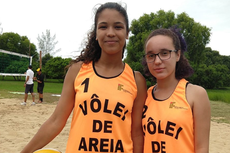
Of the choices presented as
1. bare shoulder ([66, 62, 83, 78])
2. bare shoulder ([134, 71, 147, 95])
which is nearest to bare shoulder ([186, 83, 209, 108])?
bare shoulder ([134, 71, 147, 95])

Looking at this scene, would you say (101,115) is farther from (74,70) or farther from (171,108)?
(171,108)

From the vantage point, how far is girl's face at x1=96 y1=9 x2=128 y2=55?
62.5 inches

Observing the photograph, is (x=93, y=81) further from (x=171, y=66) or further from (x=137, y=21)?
(x=137, y=21)

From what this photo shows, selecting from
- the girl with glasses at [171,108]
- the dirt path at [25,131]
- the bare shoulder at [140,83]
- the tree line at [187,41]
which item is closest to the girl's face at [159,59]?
the girl with glasses at [171,108]

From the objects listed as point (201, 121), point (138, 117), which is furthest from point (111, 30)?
point (201, 121)

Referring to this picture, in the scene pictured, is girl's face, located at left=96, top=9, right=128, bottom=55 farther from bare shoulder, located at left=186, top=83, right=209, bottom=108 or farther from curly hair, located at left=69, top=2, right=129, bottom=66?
bare shoulder, located at left=186, top=83, right=209, bottom=108

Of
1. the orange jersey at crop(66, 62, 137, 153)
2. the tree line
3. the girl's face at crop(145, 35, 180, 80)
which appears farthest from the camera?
the tree line

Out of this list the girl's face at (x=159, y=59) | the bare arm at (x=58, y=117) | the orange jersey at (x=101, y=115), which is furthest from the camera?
the girl's face at (x=159, y=59)

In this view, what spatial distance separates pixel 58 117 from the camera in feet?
5.44

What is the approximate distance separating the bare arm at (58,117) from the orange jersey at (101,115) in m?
0.06

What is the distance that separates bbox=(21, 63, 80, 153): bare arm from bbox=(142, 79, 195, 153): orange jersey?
609mm

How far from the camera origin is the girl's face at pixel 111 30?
159cm

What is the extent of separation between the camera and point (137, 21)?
2717cm

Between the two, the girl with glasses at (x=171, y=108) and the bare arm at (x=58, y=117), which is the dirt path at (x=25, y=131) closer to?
the bare arm at (x=58, y=117)
